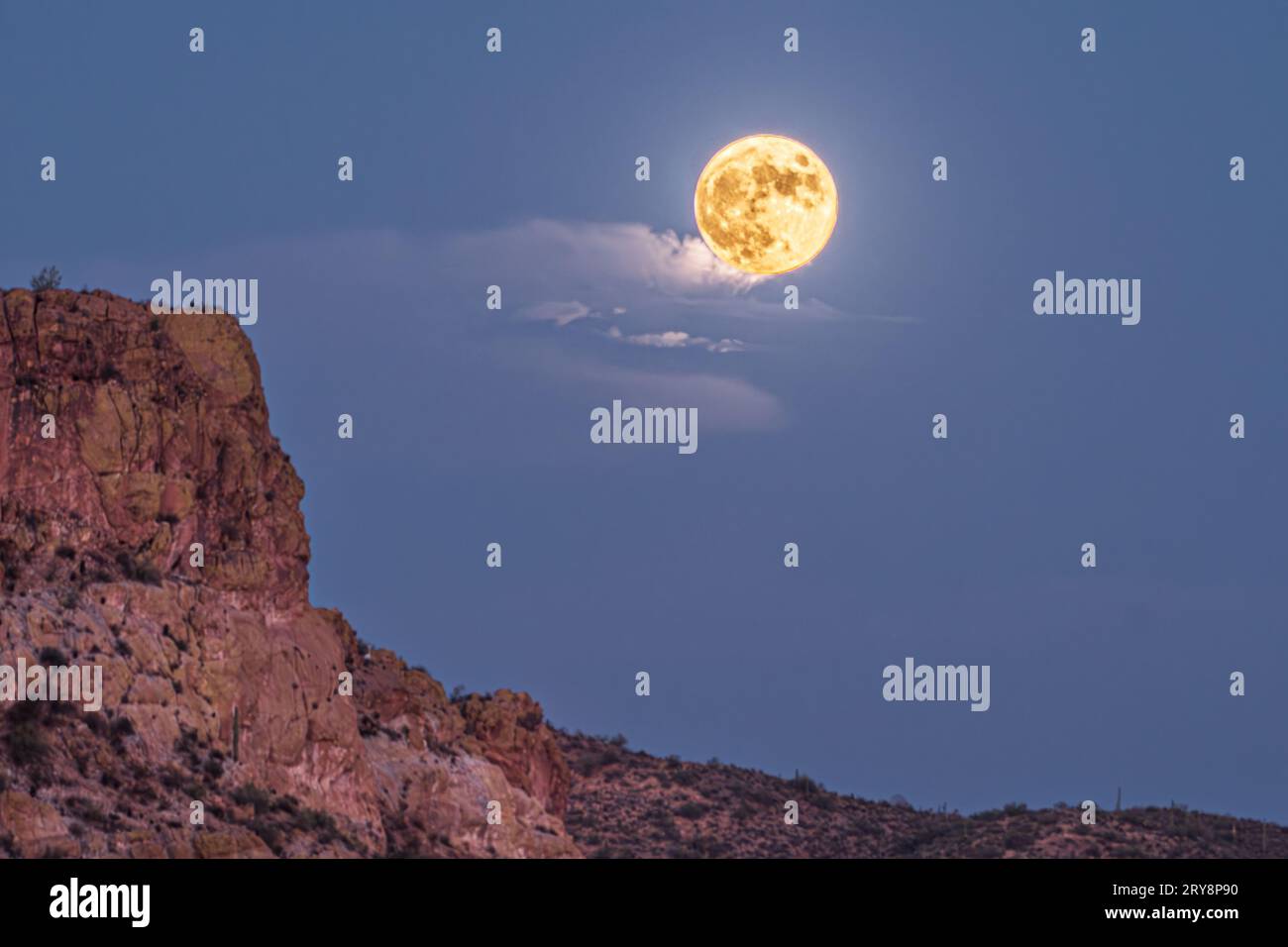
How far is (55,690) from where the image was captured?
45875 millimetres

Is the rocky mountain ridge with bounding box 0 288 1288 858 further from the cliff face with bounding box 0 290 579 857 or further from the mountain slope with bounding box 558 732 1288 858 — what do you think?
the mountain slope with bounding box 558 732 1288 858

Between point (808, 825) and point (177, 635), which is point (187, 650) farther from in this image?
point (808, 825)

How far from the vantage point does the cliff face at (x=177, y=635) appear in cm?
4478

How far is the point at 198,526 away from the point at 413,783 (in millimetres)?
11584

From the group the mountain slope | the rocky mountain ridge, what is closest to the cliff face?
the rocky mountain ridge

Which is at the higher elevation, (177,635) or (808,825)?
(177,635)

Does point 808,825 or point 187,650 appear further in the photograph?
point 808,825

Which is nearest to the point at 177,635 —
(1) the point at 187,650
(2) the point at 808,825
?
(1) the point at 187,650

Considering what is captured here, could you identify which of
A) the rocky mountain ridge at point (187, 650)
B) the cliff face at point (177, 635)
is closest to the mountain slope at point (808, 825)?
the rocky mountain ridge at point (187, 650)

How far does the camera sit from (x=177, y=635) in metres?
50.8

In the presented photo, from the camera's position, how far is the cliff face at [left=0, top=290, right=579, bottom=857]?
44.8 meters
